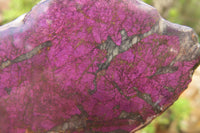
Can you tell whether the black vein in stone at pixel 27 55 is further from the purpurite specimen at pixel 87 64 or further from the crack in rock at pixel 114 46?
the crack in rock at pixel 114 46

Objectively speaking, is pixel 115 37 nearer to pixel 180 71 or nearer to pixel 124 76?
pixel 124 76

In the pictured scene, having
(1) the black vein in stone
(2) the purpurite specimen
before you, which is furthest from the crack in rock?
(1) the black vein in stone

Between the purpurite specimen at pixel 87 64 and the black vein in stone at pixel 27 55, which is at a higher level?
the black vein in stone at pixel 27 55

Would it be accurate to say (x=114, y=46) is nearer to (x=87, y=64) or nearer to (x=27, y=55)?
(x=87, y=64)

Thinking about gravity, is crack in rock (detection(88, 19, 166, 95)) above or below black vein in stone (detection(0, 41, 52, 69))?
below

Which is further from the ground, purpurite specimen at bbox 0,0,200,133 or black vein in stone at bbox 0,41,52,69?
black vein in stone at bbox 0,41,52,69

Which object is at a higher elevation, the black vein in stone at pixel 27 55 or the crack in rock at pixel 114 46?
the black vein in stone at pixel 27 55

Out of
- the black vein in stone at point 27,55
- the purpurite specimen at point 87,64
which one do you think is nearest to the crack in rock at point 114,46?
the purpurite specimen at point 87,64

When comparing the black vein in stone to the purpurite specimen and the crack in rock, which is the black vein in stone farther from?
the crack in rock

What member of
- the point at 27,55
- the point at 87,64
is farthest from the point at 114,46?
the point at 27,55
